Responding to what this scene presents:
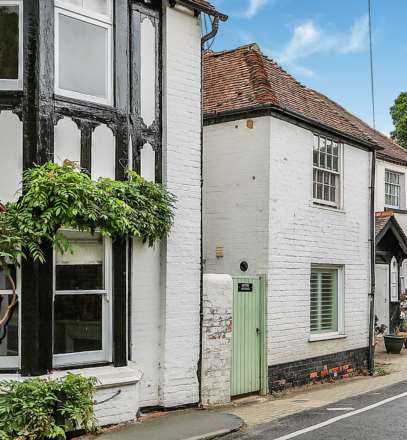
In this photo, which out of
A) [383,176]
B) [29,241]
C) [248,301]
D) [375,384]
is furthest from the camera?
[383,176]

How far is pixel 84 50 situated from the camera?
9320 millimetres

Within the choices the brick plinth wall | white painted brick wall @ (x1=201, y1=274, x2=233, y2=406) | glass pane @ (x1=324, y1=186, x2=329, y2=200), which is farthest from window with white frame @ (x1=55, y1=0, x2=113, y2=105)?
glass pane @ (x1=324, y1=186, x2=329, y2=200)

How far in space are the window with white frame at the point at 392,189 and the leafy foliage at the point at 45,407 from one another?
17.2 metres

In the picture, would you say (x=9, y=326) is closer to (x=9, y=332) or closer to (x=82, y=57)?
(x=9, y=332)

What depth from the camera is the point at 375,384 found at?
14.0m

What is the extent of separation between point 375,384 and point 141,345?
6.56 metres

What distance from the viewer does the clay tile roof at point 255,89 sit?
1319 cm

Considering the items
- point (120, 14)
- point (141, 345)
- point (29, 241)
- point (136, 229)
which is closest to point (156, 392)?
point (141, 345)

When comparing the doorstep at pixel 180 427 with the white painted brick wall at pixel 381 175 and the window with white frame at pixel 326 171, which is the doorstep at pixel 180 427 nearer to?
the window with white frame at pixel 326 171

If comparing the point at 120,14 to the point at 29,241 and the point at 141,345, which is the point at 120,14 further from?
the point at 141,345

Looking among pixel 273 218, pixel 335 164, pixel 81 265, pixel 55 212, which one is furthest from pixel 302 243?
pixel 55 212

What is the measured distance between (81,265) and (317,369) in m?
6.92

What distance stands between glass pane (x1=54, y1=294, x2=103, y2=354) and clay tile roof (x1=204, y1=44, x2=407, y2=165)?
5.62 metres

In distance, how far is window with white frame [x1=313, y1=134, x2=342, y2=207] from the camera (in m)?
14.3
